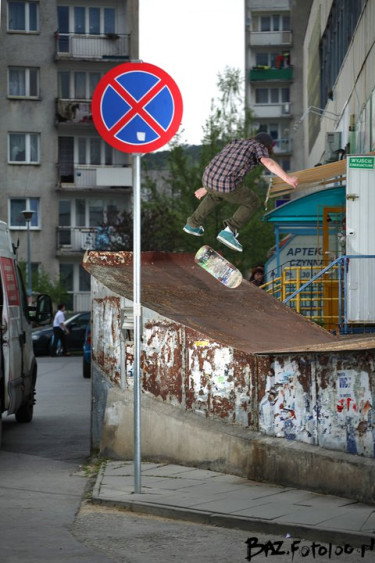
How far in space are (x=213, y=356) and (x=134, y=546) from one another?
335 cm

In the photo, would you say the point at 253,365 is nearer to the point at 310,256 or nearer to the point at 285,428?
the point at 285,428

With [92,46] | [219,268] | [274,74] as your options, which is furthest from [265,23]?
[219,268]

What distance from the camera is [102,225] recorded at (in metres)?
54.8

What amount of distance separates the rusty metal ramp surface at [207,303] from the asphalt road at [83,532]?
1.72m

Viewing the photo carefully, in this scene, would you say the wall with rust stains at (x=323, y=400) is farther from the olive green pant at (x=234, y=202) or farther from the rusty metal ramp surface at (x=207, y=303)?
the olive green pant at (x=234, y=202)

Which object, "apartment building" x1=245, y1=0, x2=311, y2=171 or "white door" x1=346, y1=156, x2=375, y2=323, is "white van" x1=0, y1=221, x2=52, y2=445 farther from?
"apartment building" x1=245, y1=0, x2=311, y2=171

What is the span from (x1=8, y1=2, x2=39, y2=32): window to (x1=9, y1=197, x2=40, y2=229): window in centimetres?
884

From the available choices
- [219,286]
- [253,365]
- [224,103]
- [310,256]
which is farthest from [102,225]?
[253,365]

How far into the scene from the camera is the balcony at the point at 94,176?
63.8 m

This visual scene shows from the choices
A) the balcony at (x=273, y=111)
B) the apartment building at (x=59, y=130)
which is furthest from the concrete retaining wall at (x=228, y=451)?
the balcony at (x=273, y=111)

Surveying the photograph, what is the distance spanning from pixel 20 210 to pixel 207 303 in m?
51.8

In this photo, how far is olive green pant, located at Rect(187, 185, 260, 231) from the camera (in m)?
14.1

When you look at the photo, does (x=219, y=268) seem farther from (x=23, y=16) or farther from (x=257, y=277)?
(x=23, y=16)

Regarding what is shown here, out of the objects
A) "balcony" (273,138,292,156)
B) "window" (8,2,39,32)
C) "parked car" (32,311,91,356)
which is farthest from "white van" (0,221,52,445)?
"balcony" (273,138,292,156)
